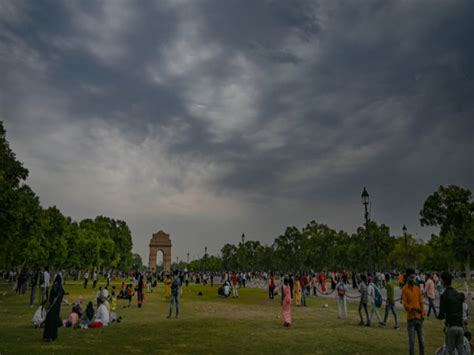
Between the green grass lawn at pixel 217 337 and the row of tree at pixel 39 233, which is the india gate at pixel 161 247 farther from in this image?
the green grass lawn at pixel 217 337

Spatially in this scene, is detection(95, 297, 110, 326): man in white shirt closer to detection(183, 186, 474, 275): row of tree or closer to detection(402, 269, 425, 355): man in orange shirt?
detection(402, 269, 425, 355): man in orange shirt

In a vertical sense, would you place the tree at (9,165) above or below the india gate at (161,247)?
above

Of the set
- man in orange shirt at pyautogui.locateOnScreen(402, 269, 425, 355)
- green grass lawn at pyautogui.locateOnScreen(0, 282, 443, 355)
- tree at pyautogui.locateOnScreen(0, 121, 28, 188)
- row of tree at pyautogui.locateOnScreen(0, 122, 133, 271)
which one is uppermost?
tree at pyautogui.locateOnScreen(0, 121, 28, 188)

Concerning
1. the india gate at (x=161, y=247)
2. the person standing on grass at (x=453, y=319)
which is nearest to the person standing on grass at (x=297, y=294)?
the person standing on grass at (x=453, y=319)

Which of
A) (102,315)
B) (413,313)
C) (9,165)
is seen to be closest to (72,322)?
(102,315)

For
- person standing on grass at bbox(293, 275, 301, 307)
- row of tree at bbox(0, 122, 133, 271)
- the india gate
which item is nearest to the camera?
person standing on grass at bbox(293, 275, 301, 307)

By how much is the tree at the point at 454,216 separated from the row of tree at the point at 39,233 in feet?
166

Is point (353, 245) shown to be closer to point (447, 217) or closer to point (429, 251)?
point (429, 251)

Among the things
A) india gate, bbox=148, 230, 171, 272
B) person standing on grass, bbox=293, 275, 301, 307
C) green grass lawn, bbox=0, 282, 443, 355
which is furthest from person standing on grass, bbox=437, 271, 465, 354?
india gate, bbox=148, 230, 171, 272

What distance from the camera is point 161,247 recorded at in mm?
132375

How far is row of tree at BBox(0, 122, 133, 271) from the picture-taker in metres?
29.9

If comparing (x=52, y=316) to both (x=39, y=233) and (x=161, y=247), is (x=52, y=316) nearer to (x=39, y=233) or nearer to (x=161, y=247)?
(x=39, y=233)

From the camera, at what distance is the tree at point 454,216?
170 feet

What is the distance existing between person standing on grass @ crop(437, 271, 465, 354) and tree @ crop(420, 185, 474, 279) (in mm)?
50011
